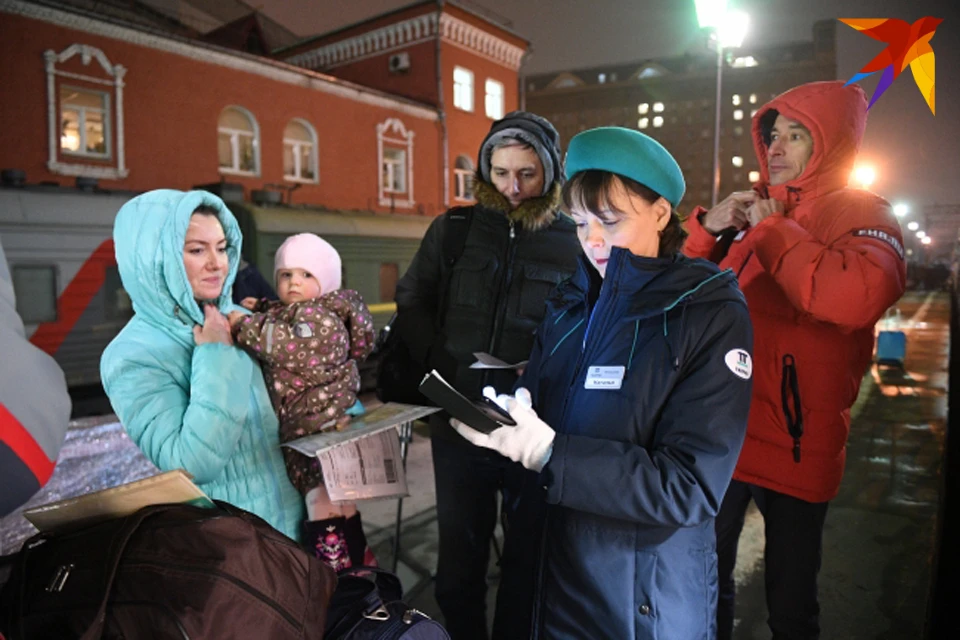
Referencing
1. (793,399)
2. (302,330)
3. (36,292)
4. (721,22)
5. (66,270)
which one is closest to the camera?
(793,399)

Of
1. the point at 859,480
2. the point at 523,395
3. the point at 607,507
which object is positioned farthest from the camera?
the point at 859,480

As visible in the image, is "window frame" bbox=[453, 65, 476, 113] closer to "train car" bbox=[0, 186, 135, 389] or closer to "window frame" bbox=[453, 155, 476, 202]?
"window frame" bbox=[453, 155, 476, 202]

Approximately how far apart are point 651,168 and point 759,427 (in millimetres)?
1075

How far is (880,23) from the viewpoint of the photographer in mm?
2148

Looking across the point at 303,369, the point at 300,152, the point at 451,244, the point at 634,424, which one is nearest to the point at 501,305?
the point at 451,244

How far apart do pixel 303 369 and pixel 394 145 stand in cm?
2011

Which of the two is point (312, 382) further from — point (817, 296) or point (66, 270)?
point (66, 270)

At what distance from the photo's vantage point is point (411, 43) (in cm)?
2214

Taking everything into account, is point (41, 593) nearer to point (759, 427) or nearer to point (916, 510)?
point (759, 427)

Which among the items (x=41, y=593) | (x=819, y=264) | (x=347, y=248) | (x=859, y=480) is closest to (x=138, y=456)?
(x=41, y=593)

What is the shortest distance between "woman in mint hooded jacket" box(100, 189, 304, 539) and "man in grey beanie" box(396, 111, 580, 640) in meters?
0.67

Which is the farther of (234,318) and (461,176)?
(461,176)

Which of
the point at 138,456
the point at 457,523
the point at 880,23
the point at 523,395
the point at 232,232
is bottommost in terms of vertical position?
the point at 138,456

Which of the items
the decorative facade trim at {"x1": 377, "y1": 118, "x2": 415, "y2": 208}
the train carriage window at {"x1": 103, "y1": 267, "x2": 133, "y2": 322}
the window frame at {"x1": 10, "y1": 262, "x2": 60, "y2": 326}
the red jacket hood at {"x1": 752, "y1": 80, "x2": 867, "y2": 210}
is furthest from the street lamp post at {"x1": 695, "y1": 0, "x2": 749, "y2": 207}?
the decorative facade trim at {"x1": 377, "y1": 118, "x2": 415, "y2": 208}
